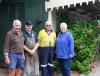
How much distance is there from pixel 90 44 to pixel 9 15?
3253 millimetres

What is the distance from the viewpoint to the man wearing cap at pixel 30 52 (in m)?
10.6

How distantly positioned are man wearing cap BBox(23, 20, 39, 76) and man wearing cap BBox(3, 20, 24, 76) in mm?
611

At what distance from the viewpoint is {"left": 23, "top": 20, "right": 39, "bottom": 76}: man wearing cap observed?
1056 centimetres

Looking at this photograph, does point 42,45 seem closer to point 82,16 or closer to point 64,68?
point 64,68

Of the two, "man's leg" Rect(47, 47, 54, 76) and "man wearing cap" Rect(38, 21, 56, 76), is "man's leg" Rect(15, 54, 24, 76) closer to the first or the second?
"man wearing cap" Rect(38, 21, 56, 76)

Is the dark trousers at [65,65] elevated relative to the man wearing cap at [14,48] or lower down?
lower down

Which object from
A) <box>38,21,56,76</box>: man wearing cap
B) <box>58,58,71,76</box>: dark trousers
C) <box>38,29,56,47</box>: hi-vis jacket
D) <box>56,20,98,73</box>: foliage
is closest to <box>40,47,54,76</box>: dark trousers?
<box>38,21,56,76</box>: man wearing cap

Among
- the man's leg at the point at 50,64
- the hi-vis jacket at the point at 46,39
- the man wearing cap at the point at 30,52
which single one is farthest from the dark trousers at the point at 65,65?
the man wearing cap at the point at 30,52

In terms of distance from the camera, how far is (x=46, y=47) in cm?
1113

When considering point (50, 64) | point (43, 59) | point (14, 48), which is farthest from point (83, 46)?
point (14, 48)

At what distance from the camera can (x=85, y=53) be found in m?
13.0

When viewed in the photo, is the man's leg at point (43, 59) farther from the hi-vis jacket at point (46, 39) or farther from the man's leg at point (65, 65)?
the man's leg at point (65, 65)

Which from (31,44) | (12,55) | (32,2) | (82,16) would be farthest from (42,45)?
(82,16)

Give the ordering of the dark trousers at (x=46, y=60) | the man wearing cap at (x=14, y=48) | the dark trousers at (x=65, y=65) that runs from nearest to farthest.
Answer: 1. the man wearing cap at (x=14, y=48)
2. the dark trousers at (x=65, y=65)
3. the dark trousers at (x=46, y=60)
